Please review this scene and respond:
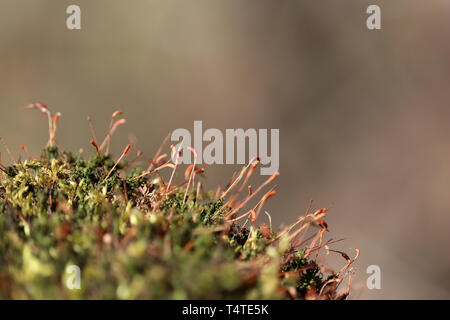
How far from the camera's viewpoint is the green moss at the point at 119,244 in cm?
90

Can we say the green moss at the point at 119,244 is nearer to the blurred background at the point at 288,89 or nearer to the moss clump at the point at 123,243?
the moss clump at the point at 123,243

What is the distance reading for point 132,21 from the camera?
27.1 ft

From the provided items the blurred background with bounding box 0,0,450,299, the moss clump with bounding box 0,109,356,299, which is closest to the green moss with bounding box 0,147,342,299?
the moss clump with bounding box 0,109,356,299

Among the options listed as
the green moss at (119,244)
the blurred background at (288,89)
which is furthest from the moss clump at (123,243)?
the blurred background at (288,89)

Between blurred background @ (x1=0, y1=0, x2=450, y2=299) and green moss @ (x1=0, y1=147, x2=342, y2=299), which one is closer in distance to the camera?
green moss @ (x1=0, y1=147, x2=342, y2=299)

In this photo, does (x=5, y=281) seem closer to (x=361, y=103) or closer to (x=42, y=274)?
(x=42, y=274)

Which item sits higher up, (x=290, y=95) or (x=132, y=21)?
(x=132, y=21)

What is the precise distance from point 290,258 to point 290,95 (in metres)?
6.76

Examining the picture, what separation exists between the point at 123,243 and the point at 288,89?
7.26 meters

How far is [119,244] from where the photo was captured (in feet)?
3.33

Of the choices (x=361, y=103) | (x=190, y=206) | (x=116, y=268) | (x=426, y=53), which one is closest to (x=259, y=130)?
(x=361, y=103)

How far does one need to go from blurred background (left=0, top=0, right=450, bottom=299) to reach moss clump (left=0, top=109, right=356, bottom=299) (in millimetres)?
5545

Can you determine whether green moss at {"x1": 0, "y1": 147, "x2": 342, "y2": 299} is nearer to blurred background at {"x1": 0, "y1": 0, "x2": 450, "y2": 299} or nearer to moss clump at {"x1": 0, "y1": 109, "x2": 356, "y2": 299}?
moss clump at {"x1": 0, "y1": 109, "x2": 356, "y2": 299}

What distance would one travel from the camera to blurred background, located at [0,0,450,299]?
23.2 feet
